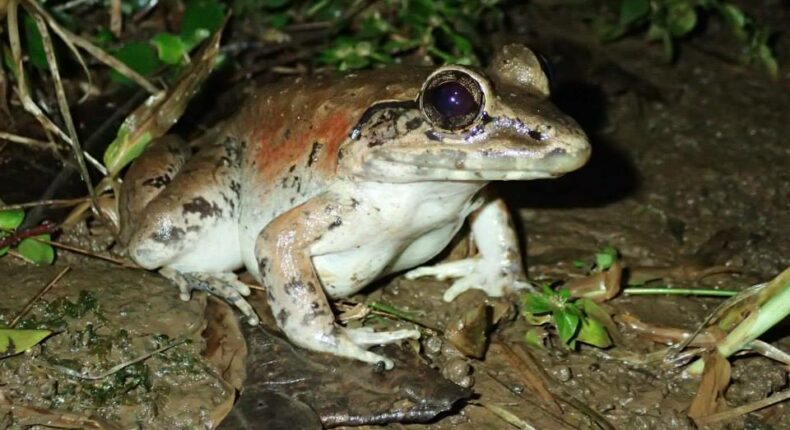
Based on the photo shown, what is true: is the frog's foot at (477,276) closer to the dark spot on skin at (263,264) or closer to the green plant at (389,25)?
the dark spot on skin at (263,264)

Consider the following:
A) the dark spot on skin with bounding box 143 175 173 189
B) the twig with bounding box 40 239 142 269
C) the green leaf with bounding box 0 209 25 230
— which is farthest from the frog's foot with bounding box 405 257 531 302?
the green leaf with bounding box 0 209 25 230

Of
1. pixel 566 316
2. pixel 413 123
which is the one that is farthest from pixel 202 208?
pixel 566 316

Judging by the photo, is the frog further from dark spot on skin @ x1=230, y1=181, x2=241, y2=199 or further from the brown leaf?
the brown leaf

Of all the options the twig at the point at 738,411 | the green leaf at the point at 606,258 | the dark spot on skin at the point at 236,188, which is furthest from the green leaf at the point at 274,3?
the twig at the point at 738,411

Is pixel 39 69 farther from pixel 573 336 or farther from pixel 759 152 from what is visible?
pixel 759 152

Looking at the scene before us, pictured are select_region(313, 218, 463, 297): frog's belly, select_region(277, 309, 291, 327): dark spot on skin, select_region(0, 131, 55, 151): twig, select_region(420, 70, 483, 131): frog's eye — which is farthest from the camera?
select_region(0, 131, 55, 151): twig

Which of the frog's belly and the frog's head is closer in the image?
the frog's head

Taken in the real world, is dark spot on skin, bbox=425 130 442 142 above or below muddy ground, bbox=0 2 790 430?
above

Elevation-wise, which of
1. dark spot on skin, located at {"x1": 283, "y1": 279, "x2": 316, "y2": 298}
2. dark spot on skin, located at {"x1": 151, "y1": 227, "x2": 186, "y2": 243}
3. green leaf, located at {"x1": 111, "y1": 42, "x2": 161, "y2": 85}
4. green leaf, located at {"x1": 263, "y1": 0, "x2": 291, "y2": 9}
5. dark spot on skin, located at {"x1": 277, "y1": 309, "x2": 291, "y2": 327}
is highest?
green leaf, located at {"x1": 111, "y1": 42, "x2": 161, "y2": 85}

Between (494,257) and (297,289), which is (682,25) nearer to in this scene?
(494,257)
